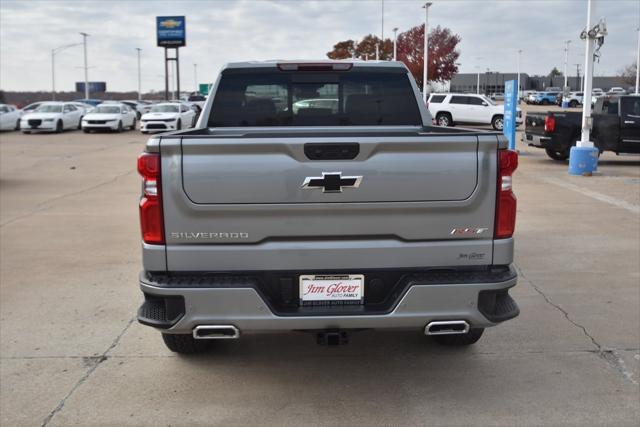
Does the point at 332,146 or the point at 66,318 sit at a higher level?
the point at 332,146

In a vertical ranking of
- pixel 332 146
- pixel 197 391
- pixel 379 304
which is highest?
pixel 332 146

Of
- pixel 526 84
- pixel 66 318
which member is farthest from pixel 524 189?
pixel 526 84

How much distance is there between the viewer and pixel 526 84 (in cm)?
13675

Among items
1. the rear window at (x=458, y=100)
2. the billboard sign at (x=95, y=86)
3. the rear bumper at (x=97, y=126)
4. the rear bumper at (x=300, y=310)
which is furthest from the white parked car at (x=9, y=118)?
the billboard sign at (x=95, y=86)

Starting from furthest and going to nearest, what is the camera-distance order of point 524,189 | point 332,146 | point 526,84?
point 526,84
point 524,189
point 332,146

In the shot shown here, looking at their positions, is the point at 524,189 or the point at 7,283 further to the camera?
the point at 524,189

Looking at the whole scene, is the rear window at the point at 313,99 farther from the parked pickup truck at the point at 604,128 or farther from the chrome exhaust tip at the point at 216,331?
the parked pickup truck at the point at 604,128

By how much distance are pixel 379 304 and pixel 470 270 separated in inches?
21.4

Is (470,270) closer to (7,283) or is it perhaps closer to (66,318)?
(66,318)

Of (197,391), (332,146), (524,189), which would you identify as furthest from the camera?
(524,189)

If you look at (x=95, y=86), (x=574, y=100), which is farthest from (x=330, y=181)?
(x=95, y=86)

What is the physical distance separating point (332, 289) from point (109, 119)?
113 feet

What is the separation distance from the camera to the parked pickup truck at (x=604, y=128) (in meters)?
18.5

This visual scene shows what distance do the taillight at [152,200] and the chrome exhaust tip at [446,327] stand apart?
1545 mm
